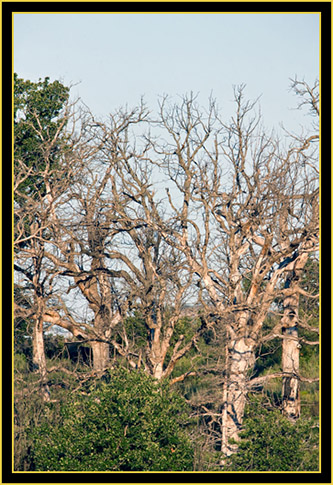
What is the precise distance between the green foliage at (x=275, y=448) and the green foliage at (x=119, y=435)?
1268mm

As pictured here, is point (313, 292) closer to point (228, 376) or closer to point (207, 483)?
point (228, 376)

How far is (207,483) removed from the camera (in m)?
14.6

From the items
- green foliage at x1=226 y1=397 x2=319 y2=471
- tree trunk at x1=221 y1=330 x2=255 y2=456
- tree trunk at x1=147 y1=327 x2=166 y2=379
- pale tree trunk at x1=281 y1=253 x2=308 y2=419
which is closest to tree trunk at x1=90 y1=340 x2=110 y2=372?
tree trunk at x1=147 y1=327 x2=166 y2=379

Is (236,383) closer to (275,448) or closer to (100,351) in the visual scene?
(100,351)

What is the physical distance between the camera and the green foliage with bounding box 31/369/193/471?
16344 mm

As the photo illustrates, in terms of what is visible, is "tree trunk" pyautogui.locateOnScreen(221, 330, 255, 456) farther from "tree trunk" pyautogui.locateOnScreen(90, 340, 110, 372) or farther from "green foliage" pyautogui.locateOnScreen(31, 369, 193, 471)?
"green foliage" pyautogui.locateOnScreen(31, 369, 193, 471)

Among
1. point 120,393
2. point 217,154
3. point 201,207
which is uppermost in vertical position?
point 217,154

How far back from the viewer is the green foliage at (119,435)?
16344 millimetres

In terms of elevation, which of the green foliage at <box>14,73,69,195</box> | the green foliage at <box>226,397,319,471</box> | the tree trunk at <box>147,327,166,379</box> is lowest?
the green foliage at <box>226,397,319,471</box>

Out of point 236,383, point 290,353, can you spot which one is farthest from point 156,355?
point 290,353

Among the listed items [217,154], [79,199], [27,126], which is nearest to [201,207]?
[217,154]

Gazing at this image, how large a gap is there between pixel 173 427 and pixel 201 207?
8.05 meters

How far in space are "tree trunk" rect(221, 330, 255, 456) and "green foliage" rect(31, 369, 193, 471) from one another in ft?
13.3

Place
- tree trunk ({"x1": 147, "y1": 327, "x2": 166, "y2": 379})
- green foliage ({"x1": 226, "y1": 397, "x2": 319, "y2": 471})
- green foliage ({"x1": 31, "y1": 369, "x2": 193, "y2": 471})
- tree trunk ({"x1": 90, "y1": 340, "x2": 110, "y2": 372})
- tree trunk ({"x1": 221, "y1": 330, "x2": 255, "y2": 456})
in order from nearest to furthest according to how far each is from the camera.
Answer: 1. green foliage ({"x1": 31, "y1": 369, "x2": 193, "y2": 471})
2. green foliage ({"x1": 226, "y1": 397, "x2": 319, "y2": 471})
3. tree trunk ({"x1": 221, "y1": 330, "x2": 255, "y2": 456})
4. tree trunk ({"x1": 147, "y1": 327, "x2": 166, "y2": 379})
5. tree trunk ({"x1": 90, "y1": 340, "x2": 110, "y2": 372})
